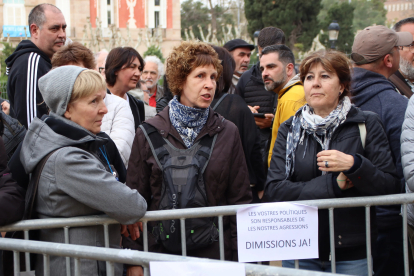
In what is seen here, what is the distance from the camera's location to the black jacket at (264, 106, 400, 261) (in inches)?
98.2

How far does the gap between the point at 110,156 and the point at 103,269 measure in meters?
0.66

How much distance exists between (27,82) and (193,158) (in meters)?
2.00

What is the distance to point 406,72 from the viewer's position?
3.87m

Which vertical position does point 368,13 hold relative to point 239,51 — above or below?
above

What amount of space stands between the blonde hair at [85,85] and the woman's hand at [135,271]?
96 centimetres

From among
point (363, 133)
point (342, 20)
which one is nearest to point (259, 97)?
point (363, 133)

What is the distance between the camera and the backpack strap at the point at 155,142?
2.70 metres

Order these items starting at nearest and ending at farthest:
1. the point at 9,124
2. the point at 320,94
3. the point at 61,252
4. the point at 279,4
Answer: the point at 61,252
the point at 320,94
the point at 9,124
the point at 279,4

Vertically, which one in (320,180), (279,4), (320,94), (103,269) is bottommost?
(103,269)

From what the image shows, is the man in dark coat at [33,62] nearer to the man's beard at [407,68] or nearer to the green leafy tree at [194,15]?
the man's beard at [407,68]

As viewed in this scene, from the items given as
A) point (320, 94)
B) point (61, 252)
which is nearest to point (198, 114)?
point (320, 94)

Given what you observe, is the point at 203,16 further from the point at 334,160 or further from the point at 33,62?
the point at 334,160

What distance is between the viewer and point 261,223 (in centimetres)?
239

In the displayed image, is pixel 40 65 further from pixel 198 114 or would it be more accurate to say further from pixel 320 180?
pixel 320 180
